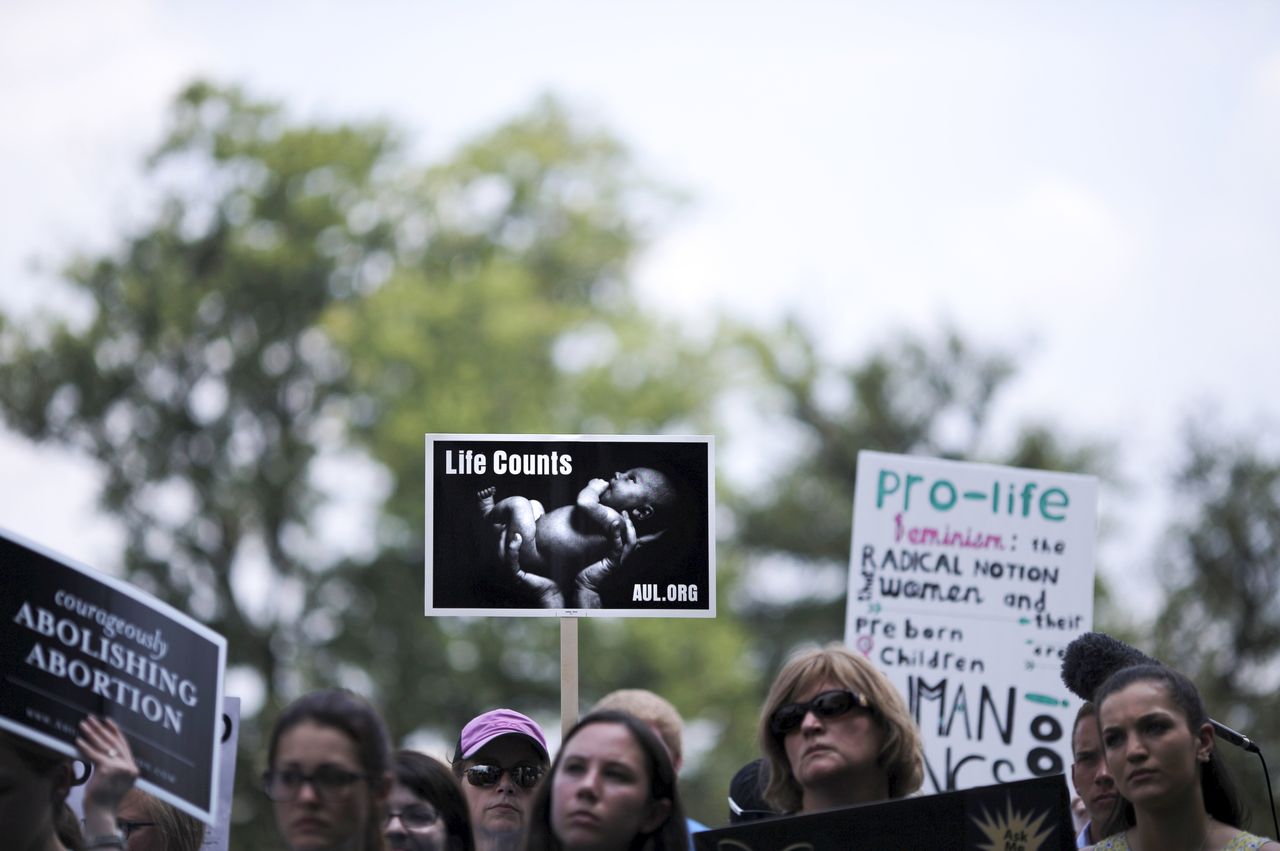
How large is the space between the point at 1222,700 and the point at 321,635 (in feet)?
34.9

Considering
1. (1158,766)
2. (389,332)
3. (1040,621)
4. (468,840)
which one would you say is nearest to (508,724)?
(468,840)

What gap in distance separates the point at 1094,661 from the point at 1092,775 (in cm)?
36

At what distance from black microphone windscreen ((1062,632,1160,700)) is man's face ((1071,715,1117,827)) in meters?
0.11

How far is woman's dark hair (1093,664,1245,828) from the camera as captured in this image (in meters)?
4.24

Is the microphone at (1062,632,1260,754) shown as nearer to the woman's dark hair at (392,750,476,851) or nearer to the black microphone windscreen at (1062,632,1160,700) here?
the black microphone windscreen at (1062,632,1160,700)

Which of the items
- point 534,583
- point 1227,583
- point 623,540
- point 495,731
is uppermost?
point 1227,583

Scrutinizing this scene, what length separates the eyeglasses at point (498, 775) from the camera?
16.6 feet

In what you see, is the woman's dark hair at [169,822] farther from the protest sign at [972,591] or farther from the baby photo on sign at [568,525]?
the protest sign at [972,591]

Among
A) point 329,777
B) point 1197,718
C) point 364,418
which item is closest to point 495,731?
point 329,777

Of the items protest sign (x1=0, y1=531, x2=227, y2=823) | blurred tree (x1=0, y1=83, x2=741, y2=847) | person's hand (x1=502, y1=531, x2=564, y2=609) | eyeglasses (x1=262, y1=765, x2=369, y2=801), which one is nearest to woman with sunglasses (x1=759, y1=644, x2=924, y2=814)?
person's hand (x1=502, y1=531, x2=564, y2=609)

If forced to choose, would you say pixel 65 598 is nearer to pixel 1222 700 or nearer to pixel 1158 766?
pixel 1158 766

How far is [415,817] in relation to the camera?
13.9ft

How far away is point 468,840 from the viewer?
448 centimetres

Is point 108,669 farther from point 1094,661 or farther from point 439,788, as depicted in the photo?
point 1094,661
